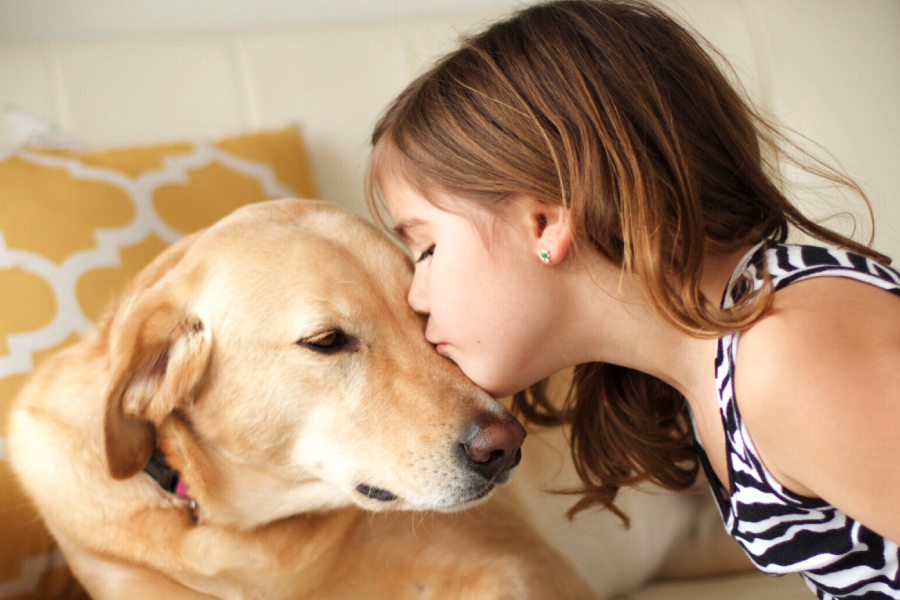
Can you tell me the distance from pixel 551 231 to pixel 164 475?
2.84ft

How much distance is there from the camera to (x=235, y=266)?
1.35 metres

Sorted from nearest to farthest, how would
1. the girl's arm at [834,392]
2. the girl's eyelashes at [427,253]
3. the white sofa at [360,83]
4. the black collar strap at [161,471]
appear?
1. the girl's arm at [834,392]
2. the black collar strap at [161,471]
3. the girl's eyelashes at [427,253]
4. the white sofa at [360,83]

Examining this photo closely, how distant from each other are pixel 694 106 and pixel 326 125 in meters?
1.27

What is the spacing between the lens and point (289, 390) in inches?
52.2

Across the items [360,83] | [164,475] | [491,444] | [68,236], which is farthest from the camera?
[360,83]

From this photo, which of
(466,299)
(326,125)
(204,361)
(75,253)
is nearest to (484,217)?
(466,299)

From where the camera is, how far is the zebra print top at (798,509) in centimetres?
128

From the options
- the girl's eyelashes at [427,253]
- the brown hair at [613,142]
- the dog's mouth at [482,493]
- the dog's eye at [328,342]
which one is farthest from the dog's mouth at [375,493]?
the brown hair at [613,142]

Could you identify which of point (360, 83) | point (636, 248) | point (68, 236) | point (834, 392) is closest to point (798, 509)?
point (834, 392)

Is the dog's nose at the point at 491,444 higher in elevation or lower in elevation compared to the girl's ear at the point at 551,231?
lower

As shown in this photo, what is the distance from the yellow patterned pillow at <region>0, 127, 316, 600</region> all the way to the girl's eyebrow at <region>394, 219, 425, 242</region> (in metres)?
0.57

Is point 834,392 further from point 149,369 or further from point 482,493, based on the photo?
point 149,369

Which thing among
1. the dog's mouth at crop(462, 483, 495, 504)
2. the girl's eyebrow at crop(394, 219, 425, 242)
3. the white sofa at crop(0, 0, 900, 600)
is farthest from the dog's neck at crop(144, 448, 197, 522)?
the white sofa at crop(0, 0, 900, 600)

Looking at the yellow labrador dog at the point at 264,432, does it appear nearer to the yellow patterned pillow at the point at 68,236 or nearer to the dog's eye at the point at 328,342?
the dog's eye at the point at 328,342
